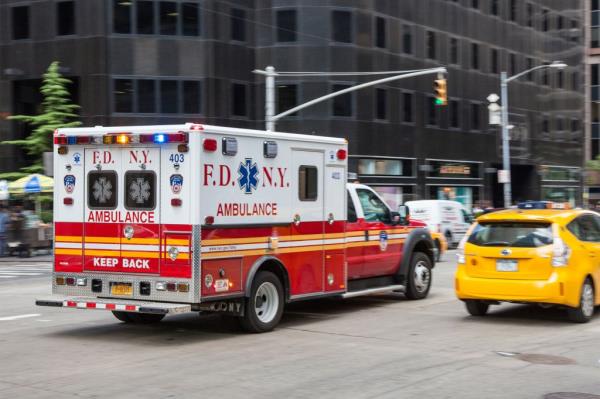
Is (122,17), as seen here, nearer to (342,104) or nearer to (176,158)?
(342,104)

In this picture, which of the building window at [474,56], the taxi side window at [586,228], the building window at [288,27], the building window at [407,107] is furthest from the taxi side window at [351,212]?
the building window at [474,56]

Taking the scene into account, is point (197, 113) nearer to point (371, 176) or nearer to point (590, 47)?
point (371, 176)

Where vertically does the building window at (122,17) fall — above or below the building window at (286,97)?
above

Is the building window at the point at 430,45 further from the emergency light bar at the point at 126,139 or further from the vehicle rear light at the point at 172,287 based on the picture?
the vehicle rear light at the point at 172,287

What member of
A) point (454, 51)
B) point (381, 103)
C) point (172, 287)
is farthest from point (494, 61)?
point (172, 287)

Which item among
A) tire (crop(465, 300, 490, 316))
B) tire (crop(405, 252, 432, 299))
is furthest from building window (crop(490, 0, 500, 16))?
tire (crop(465, 300, 490, 316))

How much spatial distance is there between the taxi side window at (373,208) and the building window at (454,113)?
1293 inches

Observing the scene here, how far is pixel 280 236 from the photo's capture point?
11.0 meters

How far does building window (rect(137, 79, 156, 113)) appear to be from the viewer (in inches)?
1366

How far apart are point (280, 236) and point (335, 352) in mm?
2166

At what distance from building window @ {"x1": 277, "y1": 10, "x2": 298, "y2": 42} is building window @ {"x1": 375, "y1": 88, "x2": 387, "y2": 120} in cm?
531

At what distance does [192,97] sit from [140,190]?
25.7 m

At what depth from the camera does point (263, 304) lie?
Answer: 35.9 feet

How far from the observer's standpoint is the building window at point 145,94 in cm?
3469
